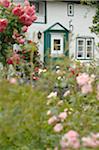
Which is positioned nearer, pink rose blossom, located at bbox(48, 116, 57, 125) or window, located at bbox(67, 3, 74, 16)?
pink rose blossom, located at bbox(48, 116, 57, 125)

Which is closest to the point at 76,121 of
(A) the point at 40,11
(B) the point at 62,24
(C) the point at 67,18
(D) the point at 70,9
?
(A) the point at 40,11

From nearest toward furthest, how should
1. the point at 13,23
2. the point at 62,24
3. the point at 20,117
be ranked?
the point at 20,117, the point at 13,23, the point at 62,24

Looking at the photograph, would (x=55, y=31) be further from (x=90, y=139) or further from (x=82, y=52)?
(x=90, y=139)

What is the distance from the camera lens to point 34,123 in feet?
9.08

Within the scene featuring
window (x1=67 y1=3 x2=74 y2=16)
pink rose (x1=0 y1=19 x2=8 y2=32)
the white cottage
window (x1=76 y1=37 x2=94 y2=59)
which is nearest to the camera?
pink rose (x1=0 y1=19 x2=8 y2=32)

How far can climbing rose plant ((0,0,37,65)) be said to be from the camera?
7646 mm

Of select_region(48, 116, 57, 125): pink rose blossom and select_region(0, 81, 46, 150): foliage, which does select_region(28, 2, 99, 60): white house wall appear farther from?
select_region(48, 116, 57, 125): pink rose blossom

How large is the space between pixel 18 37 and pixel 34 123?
5242 mm

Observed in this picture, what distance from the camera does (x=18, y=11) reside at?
769cm

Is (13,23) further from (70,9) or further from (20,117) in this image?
(70,9)

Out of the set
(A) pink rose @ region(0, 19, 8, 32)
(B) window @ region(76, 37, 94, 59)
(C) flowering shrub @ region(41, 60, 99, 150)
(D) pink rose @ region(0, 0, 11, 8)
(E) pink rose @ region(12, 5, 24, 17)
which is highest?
(D) pink rose @ region(0, 0, 11, 8)

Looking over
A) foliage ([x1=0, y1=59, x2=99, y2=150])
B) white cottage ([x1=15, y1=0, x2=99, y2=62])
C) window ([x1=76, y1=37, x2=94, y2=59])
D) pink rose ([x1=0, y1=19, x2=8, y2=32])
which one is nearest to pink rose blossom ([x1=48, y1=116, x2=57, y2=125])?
foliage ([x1=0, y1=59, x2=99, y2=150])

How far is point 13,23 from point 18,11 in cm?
26

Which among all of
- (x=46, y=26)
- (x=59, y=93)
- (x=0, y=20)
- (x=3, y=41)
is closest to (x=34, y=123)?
(x=59, y=93)
